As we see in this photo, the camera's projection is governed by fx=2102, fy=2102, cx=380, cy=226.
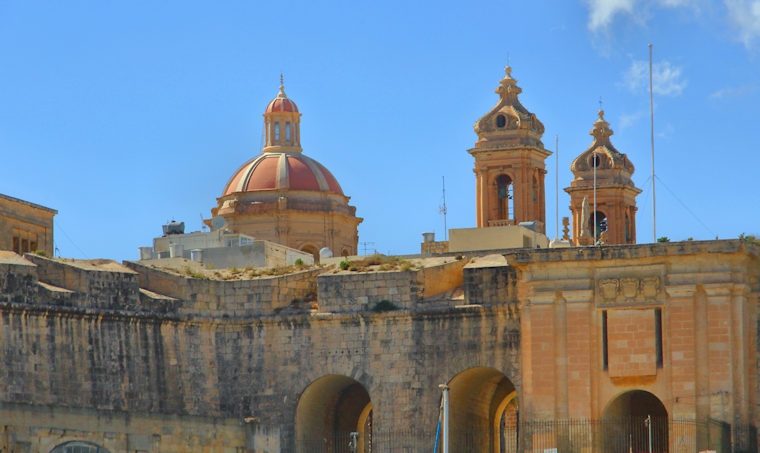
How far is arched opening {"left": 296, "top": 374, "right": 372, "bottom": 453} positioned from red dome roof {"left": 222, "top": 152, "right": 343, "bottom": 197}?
45.6 ft

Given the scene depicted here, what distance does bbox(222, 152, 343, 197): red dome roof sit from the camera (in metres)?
75.0

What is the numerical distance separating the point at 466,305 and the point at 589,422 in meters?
4.83

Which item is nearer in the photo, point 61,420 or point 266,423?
point 61,420

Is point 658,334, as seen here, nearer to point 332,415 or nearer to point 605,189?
point 332,415

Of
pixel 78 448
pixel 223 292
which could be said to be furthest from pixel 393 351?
pixel 78 448

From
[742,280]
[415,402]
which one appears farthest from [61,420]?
[742,280]

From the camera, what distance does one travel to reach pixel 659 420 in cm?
5653

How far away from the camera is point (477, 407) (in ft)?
196

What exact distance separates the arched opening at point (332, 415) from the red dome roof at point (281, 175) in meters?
13.9

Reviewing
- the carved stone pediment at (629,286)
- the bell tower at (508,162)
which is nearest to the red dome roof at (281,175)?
the bell tower at (508,162)

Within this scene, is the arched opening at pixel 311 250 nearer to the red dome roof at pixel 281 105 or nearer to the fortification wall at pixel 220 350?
the red dome roof at pixel 281 105

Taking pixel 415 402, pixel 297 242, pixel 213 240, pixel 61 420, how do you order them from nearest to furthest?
pixel 61 420, pixel 415 402, pixel 213 240, pixel 297 242

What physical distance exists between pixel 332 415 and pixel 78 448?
10192 mm

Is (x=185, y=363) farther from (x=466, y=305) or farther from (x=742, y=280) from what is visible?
(x=742, y=280)
